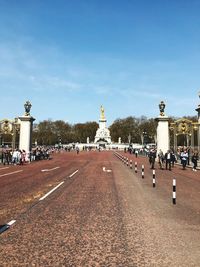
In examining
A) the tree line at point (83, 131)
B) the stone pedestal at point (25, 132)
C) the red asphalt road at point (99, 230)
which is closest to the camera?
the red asphalt road at point (99, 230)

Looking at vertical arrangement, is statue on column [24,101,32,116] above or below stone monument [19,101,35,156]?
above

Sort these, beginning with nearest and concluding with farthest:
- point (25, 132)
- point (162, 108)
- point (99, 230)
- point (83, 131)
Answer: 1. point (99, 230)
2. point (25, 132)
3. point (162, 108)
4. point (83, 131)

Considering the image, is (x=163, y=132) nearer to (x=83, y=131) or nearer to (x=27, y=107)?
(x=27, y=107)

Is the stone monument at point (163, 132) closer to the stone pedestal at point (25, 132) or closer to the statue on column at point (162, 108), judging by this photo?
the statue on column at point (162, 108)

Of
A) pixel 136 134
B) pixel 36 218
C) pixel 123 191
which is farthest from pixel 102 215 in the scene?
pixel 136 134

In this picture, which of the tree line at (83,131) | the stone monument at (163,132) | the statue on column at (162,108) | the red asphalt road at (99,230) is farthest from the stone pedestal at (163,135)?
the tree line at (83,131)

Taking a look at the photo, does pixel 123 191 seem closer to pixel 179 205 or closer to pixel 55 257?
pixel 179 205

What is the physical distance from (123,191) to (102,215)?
5615 millimetres

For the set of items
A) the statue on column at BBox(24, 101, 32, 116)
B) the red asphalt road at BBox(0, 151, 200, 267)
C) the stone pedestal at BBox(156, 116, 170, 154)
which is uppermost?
the statue on column at BBox(24, 101, 32, 116)

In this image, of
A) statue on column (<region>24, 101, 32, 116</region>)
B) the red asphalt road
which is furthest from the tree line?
the red asphalt road

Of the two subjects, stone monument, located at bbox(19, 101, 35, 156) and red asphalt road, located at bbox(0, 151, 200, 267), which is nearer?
red asphalt road, located at bbox(0, 151, 200, 267)

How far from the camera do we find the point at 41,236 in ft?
24.6

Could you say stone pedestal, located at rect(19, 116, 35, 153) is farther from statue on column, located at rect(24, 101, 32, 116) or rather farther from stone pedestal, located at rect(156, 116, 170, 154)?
stone pedestal, located at rect(156, 116, 170, 154)

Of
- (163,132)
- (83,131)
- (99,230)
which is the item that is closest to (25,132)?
(163,132)
